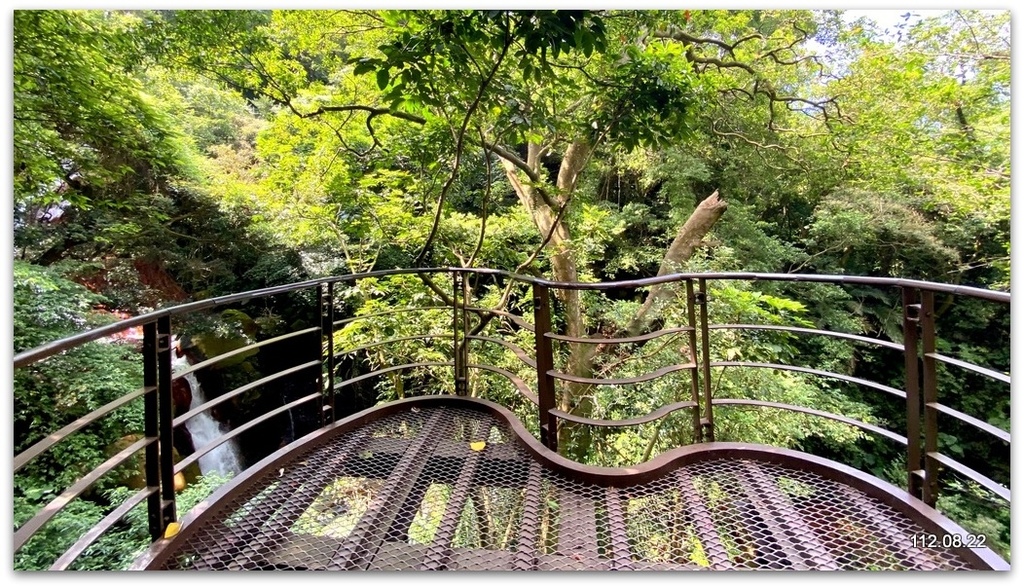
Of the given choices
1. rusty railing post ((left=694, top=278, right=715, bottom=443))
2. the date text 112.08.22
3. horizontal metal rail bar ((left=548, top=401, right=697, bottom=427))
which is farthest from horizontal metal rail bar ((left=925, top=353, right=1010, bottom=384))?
horizontal metal rail bar ((left=548, top=401, right=697, bottom=427))

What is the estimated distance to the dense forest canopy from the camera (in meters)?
2.55

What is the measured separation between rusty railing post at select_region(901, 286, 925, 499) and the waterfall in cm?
596

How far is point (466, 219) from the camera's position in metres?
4.65

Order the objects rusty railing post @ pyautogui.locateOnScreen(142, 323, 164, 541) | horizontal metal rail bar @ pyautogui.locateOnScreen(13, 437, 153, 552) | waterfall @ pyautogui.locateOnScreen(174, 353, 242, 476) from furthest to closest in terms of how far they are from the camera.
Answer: waterfall @ pyautogui.locateOnScreen(174, 353, 242, 476), rusty railing post @ pyautogui.locateOnScreen(142, 323, 164, 541), horizontal metal rail bar @ pyautogui.locateOnScreen(13, 437, 153, 552)

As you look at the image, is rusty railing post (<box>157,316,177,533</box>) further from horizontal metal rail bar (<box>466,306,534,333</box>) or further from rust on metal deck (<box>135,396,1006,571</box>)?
horizontal metal rail bar (<box>466,306,534,333</box>)

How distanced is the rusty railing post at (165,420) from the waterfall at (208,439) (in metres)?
4.78

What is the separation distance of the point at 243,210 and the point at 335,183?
3546 millimetres

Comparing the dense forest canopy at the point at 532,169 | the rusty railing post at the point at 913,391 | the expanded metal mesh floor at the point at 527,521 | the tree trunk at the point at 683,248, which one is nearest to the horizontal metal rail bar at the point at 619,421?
the expanded metal mesh floor at the point at 527,521

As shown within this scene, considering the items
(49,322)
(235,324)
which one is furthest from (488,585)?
(235,324)

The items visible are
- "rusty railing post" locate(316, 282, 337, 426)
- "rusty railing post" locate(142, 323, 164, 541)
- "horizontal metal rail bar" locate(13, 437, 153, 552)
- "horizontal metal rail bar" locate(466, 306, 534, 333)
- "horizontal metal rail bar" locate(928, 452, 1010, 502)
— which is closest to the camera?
"horizontal metal rail bar" locate(13, 437, 153, 552)

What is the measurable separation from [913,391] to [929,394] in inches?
2.2

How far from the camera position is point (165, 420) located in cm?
120

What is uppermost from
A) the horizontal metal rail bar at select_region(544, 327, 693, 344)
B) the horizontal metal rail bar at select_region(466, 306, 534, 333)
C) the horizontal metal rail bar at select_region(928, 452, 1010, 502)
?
the horizontal metal rail bar at select_region(466, 306, 534, 333)

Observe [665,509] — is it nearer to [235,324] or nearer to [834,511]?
[834,511]
